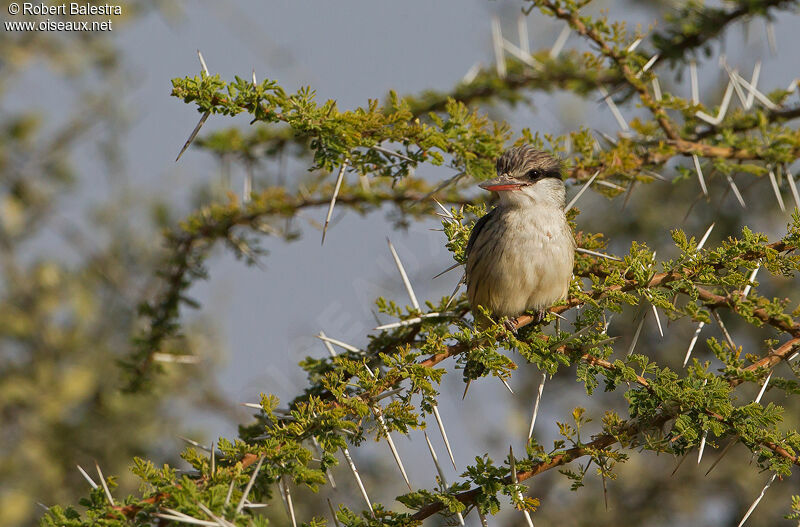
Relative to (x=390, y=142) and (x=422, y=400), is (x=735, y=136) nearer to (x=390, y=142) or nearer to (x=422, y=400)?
(x=390, y=142)

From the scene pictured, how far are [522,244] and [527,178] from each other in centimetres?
36

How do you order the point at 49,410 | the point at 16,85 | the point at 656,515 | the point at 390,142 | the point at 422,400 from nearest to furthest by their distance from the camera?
the point at 422,400 → the point at 390,142 → the point at 49,410 → the point at 656,515 → the point at 16,85

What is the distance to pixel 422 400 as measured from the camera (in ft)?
9.63

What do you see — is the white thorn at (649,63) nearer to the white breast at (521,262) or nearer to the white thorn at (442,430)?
the white breast at (521,262)

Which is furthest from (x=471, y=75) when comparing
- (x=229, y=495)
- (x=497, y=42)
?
(x=229, y=495)

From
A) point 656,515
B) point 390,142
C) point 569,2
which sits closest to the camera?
point 390,142

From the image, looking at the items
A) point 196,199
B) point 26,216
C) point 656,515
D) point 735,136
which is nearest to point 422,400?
point 735,136

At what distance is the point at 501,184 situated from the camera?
13.5 ft

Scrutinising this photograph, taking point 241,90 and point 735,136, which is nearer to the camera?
point 241,90

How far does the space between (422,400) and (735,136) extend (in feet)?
7.46

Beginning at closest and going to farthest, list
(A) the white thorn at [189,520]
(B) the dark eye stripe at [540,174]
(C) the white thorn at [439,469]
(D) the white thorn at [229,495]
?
(A) the white thorn at [189,520]
(D) the white thorn at [229,495]
(C) the white thorn at [439,469]
(B) the dark eye stripe at [540,174]

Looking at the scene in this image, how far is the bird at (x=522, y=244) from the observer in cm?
409

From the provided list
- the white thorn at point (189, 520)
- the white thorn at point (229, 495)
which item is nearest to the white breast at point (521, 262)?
the white thorn at point (229, 495)

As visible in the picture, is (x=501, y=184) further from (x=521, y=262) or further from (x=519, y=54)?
(x=519, y=54)
